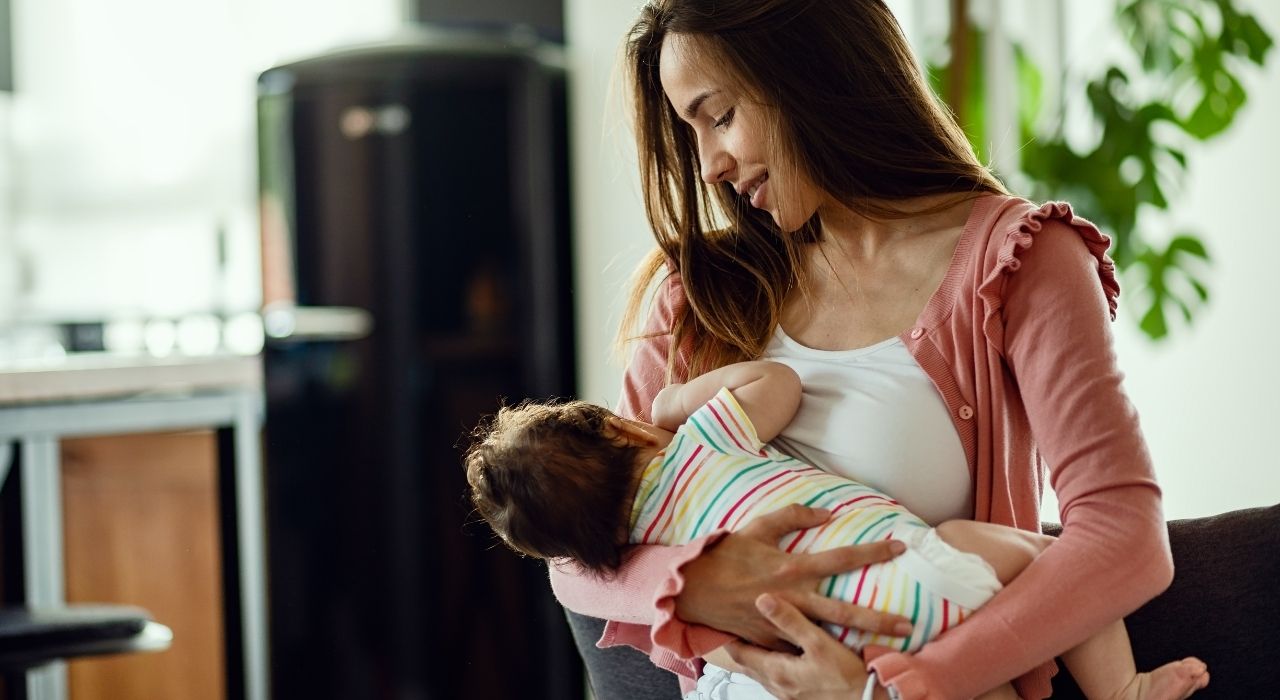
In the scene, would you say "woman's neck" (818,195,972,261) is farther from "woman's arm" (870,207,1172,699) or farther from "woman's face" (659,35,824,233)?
"woman's arm" (870,207,1172,699)

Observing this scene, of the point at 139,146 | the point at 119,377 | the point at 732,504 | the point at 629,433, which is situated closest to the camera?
the point at 732,504

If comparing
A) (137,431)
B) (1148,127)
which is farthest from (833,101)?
(137,431)

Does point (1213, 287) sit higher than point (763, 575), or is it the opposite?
point (1213, 287)

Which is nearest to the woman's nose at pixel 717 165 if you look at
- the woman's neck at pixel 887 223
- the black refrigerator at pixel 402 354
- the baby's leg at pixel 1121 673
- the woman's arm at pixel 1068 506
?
the woman's neck at pixel 887 223

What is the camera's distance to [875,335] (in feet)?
4.70

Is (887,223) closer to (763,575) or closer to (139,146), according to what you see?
(763,575)

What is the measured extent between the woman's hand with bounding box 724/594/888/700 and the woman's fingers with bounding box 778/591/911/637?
0.01 meters

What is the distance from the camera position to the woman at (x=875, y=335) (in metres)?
1.18

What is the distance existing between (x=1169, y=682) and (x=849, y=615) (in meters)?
0.32

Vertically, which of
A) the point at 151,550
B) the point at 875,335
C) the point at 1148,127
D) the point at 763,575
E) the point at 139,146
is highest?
the point at 139,146

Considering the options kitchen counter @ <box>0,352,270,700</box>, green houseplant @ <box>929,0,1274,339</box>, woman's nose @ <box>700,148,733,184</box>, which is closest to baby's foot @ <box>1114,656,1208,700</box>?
woman's nose @ <box>700,148,733,184</box>

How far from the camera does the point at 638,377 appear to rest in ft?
5.40

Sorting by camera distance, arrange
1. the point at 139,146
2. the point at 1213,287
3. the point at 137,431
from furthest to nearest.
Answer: the point at 139,146, the point at 1213,287, the point at 137,431

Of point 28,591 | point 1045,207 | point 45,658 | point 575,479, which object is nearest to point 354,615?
point 28,591
